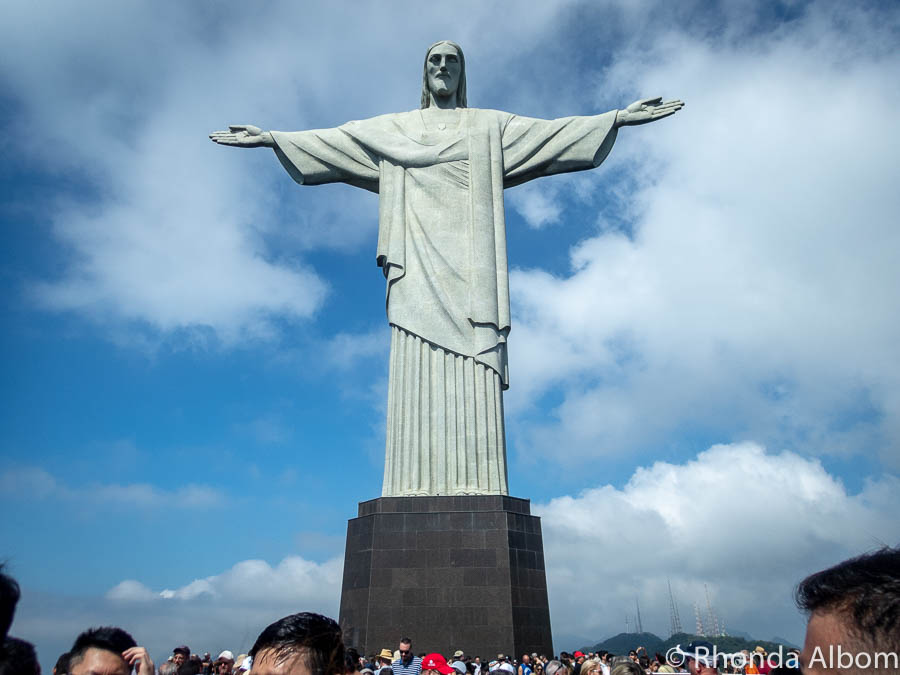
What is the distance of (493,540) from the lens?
10375 millimetres

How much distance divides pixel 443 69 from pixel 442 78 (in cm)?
17

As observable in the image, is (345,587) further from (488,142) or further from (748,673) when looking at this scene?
(488,142)

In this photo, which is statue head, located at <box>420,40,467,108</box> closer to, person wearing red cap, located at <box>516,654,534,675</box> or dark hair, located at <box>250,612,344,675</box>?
person wearing red cap, located at <box>516,654,534,675</box>

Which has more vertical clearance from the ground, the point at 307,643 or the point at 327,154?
the point at 327,154

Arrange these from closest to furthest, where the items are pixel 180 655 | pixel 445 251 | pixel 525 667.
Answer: pixel 180 655
pixel 525 667
pixel 445 251

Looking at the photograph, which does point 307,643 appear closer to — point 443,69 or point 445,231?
point 445,231

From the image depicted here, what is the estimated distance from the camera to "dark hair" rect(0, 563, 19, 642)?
6.63 feet

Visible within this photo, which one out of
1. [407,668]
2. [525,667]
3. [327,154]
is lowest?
[407,668]

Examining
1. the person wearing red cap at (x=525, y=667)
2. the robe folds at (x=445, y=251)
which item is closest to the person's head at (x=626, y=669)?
the person wearing red cap at (x=525, y=667)

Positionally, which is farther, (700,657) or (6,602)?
(700,657)

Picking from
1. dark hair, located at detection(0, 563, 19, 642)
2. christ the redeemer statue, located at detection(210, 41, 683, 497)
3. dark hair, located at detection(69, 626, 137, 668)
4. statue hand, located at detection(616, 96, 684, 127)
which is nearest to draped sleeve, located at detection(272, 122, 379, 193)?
christ the redeemer statue, located at detection(210, 41, 683, 497)

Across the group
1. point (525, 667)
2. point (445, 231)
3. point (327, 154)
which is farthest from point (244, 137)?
point (525, 667)

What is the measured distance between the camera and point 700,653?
8.77ft

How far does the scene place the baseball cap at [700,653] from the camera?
A: 260 centimetres
